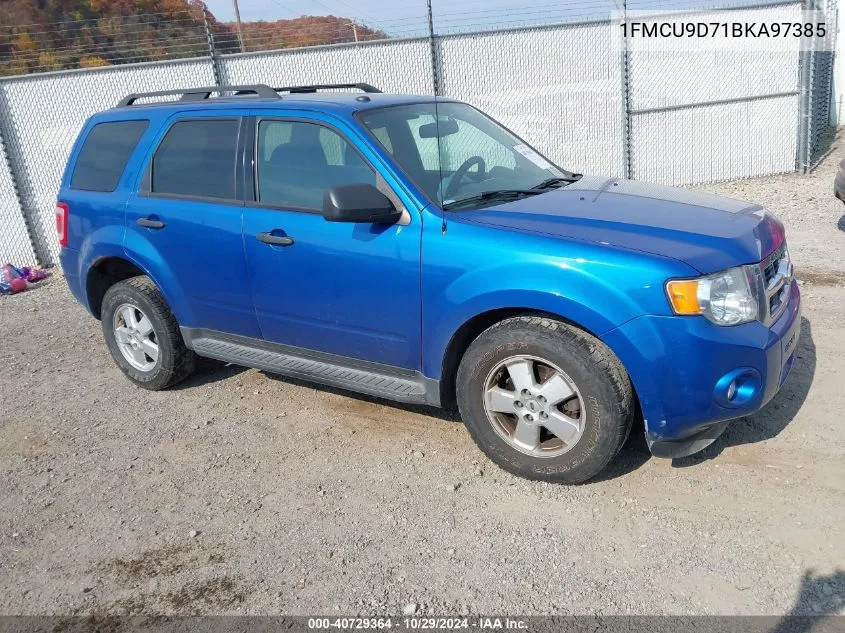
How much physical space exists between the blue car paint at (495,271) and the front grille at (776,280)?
0.19ft

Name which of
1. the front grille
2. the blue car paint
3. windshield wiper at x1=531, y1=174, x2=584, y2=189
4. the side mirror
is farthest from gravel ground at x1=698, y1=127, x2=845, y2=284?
the side mirror

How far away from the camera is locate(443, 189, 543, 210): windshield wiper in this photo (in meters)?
3.92

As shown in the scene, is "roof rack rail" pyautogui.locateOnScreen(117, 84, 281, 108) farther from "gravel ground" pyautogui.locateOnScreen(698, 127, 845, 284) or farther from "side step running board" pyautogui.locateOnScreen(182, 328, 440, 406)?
"gravel ground" pyautogui.locateOnScreen(698, 127, 845, 284)

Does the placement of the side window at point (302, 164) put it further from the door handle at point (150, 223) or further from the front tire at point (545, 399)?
the front tire at point (545, 399)

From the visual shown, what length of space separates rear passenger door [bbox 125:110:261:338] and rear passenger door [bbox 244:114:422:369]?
131 mm

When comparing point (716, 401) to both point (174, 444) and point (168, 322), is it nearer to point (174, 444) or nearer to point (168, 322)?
point (174, 444)

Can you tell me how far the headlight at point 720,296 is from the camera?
10.5 ft

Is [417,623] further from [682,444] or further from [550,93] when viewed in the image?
[550,93]

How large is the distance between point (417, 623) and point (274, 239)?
225 centimetres

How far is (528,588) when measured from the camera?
3.02m

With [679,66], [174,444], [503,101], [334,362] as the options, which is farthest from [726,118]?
[174,444]

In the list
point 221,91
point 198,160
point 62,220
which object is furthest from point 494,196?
point 62,220

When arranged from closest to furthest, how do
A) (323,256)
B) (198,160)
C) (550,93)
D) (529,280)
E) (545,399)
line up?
(529,280)
(545,399)
(323,256)
(198,160)
(550,93)

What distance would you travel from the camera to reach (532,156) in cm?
480
